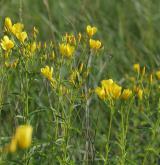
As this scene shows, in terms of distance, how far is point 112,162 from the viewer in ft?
8.88

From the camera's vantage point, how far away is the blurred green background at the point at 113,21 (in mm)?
4305

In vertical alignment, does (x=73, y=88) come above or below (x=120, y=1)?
below

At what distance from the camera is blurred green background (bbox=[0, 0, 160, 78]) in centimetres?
430

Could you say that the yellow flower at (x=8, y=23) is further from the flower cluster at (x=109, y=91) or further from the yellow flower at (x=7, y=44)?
the flower cluster at (x=109, y=91)

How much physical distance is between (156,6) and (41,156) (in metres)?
3.18

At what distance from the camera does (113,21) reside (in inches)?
193

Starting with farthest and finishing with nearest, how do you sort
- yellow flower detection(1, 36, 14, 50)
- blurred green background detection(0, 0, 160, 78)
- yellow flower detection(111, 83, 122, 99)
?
blurred green background detection(0, 0, 160, 78)
yellow flower detection(1, 36, 14, 50)
yellow flower detection(111, 83, 122, 99)

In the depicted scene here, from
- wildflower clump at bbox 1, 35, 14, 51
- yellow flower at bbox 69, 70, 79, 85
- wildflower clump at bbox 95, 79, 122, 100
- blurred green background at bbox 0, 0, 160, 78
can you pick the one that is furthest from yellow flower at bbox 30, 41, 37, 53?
blurred green background at bbox 0, 0, 160, 78

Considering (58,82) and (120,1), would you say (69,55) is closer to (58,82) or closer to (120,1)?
(58,82)

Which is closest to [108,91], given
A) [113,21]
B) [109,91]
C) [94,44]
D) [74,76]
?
[109,91]

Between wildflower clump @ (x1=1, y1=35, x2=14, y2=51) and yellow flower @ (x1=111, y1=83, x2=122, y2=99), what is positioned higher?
wildflower clump @ (x1=1, y1=35, x2=14, y2=51)

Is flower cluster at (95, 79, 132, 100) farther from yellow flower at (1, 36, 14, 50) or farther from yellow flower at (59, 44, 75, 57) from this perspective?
yellow flower at (1, 36, 14, 50)

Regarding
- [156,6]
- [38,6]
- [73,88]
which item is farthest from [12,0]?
[73,88]

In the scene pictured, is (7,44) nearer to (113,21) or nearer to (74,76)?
(74,76)
